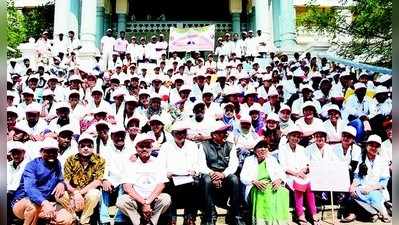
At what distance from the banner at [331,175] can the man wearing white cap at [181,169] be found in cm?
150

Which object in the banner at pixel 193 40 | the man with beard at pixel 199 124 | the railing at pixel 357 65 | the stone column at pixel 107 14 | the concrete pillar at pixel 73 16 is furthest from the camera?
the stone column at pixel 107 14

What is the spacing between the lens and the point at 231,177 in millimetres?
5930

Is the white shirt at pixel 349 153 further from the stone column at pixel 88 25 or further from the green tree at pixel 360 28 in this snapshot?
the stone column at pixel 88 25

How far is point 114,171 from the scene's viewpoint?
5.78m

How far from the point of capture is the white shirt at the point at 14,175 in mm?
5480

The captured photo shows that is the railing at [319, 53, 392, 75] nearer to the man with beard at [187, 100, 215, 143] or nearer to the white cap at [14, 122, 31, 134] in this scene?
the man with beard at [187, 100, 215, 143]

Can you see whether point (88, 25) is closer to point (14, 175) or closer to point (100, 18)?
point (100, 18)

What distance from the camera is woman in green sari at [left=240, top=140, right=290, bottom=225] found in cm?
559

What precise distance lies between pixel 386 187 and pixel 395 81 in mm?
6077

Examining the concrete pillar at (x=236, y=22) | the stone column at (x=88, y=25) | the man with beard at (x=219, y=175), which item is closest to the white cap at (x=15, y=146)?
the man with beard at (x=219, y=175)

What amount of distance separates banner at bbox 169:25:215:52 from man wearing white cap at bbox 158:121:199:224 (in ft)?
41.6

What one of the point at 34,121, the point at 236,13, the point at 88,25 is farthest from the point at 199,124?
the point at 236,13

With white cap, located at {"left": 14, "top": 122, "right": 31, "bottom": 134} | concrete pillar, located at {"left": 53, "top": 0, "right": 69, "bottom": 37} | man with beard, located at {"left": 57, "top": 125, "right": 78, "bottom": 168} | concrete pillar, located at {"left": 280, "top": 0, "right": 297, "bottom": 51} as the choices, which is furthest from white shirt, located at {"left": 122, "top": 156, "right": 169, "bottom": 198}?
concrete pillar, located at {"left": 53, "top": 0, "right": 69, "bottom": 37}

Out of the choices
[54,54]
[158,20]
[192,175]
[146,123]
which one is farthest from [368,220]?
[158,20]
